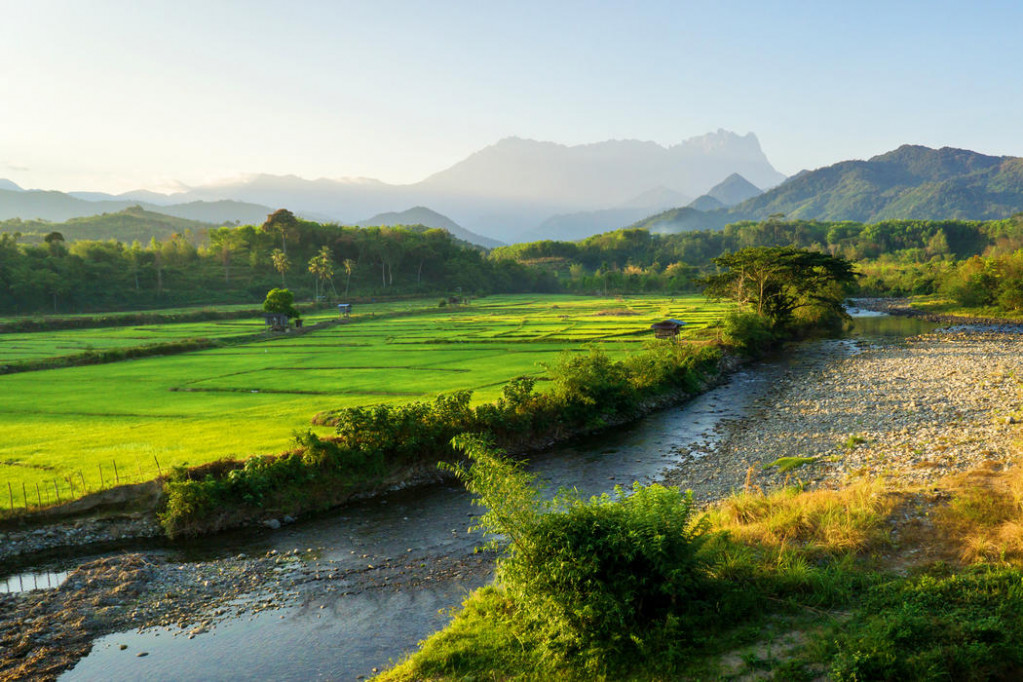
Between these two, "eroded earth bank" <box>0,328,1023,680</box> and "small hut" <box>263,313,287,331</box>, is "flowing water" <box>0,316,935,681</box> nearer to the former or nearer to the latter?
"eroded earth bank" <box>0,328,1023,680</box>

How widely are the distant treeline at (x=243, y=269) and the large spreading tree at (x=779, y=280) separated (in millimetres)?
81073

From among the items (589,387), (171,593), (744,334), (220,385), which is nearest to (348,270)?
(220,385)

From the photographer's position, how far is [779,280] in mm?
64625

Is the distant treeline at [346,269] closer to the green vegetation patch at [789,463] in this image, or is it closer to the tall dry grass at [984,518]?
the green vegetation patch at [789,463]

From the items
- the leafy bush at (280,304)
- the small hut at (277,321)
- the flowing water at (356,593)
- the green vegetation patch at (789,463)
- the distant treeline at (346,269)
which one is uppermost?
the distant treeline at (346,269)

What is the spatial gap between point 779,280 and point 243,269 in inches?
4414

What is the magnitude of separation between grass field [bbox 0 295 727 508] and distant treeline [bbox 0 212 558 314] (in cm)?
3353

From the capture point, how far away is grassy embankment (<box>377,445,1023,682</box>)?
8.91 metres

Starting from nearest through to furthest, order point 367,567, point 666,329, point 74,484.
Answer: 1. point 367,567
2. point 74,484
3. point 666,329

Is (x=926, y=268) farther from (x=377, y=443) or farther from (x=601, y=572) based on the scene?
(x=601, y=572)

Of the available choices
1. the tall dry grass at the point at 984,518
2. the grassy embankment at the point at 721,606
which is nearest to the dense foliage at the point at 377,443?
the grassy embankment at the point at 721,606

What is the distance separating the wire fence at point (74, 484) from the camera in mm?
18641

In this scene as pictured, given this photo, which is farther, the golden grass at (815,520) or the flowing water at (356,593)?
the golden grass at (815,520)

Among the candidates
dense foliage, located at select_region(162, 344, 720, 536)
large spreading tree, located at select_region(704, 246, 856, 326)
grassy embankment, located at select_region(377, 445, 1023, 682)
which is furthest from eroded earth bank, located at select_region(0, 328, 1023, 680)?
large spreading tree, located at select_region(704, 246, 856, 326)
